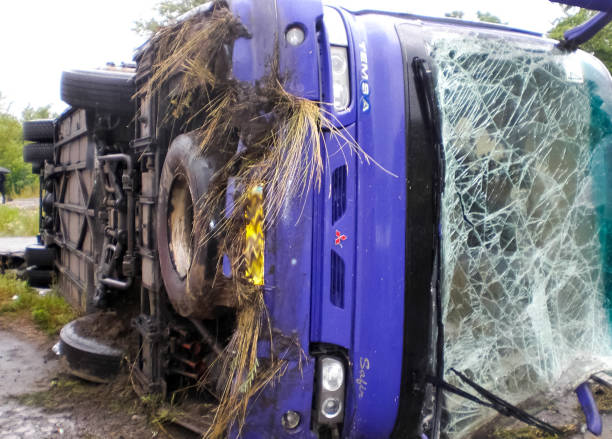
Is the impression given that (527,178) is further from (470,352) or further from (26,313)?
(26,313)

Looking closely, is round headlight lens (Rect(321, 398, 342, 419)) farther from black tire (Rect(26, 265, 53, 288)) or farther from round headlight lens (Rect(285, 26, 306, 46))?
black tire (Rect(26, 265, 53, 288))

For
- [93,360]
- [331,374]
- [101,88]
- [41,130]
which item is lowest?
[93,360]

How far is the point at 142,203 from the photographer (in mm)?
3299

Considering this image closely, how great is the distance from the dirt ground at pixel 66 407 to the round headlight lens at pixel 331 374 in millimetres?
1037

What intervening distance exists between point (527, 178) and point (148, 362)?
2424 mm

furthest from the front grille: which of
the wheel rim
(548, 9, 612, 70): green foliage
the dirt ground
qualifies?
(548, 9, 612, 70): green foliage

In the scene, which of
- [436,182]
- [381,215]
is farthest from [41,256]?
[436,182]

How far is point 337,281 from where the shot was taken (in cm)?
225

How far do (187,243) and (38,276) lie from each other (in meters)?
5.04

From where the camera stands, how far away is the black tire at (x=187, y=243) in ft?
8.18

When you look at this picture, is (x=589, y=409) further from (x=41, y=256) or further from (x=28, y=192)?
(x=28, y=192)

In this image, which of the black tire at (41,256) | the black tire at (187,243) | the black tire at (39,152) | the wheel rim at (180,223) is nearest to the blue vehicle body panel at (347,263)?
the black tire at (187,243)

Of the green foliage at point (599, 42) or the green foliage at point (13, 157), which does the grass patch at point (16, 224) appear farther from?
the green foliage at point (13, 157)

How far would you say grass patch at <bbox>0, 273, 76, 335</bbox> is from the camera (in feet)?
17.7
